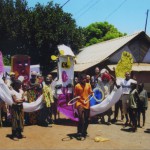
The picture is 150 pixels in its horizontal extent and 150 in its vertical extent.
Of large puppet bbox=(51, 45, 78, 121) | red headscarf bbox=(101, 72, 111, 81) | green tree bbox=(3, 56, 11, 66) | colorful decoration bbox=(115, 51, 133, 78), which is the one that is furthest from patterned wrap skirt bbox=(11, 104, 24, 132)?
green tree bbox=(3, 56, 11, 66)

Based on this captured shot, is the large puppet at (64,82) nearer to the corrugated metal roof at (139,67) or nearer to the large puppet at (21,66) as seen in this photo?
the large puppet at (21,66)

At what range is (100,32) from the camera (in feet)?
149

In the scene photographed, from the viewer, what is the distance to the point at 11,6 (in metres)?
29.5

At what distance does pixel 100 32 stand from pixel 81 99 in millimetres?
36450

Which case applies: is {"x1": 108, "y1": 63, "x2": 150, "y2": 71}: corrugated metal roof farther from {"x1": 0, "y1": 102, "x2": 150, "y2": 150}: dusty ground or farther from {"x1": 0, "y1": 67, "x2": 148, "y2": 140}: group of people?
{"x1": 0, "y1": 102, "x2": 150, "y2": 150}: dusty ground

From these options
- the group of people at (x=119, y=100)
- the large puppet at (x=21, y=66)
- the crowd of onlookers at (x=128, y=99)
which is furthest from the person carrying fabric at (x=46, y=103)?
the large puppet at (x=21, y=66)

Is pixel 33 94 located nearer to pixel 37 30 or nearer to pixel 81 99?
pixel 81 99

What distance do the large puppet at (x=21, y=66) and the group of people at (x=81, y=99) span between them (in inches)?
47.8

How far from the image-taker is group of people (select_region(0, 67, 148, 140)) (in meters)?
9.36

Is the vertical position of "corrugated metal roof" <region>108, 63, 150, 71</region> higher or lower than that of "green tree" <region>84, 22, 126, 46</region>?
lower

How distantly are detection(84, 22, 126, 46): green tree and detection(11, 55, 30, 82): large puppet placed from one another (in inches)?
1215

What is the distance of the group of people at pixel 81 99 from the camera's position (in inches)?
368

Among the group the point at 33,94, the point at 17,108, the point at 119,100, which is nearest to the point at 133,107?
the point at 119,100

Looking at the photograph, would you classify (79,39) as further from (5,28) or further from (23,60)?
(23,60)
